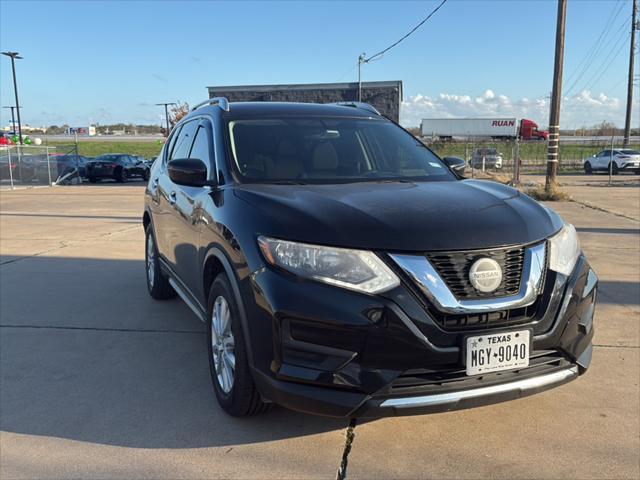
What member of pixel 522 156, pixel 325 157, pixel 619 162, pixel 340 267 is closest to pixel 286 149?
pixel 325 157

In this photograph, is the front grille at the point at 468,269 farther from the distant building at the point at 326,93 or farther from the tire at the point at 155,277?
the distant building at the point at 326,93

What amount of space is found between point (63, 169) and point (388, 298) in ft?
89.7

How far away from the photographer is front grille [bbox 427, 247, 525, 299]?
260 centimetres

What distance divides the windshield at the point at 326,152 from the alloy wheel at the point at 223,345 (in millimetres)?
849

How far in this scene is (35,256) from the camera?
8.22 meters

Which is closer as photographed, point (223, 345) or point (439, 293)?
point (439, 293)

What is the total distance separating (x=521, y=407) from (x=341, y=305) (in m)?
1.63

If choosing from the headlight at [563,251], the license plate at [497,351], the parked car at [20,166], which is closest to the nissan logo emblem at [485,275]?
the license plate at [497,351]

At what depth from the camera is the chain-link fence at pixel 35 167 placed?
24.7 metres

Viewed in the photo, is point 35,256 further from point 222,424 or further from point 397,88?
point 397,88

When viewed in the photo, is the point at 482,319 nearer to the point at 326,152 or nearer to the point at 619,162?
the point at 326,152

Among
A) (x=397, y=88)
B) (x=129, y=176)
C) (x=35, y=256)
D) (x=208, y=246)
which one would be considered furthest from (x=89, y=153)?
(x=208, y=246)

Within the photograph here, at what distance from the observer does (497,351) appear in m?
2.63

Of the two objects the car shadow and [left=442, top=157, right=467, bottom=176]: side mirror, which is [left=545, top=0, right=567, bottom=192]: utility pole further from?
the car shadow
